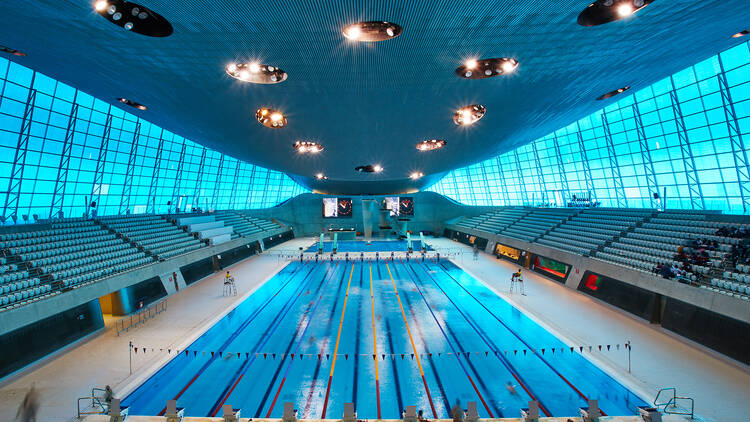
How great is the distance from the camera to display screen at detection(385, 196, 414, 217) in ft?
145

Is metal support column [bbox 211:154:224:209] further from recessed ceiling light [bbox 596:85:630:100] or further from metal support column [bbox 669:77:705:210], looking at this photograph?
metal support column [bbox 669:77:705:210]

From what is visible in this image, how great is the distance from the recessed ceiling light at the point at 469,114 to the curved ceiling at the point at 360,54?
14.0 inches

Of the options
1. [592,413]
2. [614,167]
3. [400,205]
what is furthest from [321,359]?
[400,205]

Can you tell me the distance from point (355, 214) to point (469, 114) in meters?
36.3

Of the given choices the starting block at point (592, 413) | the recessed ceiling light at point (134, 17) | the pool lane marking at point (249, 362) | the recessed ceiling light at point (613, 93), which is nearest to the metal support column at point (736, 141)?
the recessed ceiling light at point (613, 93)

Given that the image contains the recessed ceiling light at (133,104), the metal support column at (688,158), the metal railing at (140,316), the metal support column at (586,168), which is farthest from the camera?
the metal support column at (586,168)

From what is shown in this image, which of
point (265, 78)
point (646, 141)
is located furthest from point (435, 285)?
point (646, 141)

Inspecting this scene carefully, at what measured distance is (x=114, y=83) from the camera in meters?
9.46

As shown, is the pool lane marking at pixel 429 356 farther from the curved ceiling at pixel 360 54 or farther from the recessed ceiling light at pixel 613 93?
the recessed ceiling light at pixel 613 93

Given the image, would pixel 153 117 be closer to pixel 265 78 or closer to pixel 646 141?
pixel 265 78

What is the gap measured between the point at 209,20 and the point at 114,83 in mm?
6146

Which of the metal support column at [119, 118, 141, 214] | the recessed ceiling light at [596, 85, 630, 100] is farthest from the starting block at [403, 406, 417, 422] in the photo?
the metal support column at [119, 118, 141, 214]

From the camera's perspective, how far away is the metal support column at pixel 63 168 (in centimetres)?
1917

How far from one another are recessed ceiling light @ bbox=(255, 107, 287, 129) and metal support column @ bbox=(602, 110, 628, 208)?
24180 millimetres
